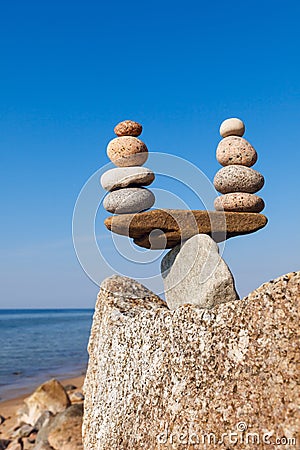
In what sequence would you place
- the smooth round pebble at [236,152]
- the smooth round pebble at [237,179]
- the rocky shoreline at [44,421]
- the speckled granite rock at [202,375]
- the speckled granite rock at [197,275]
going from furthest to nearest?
the rocky shoreline at [44,421]
the smooth round pebble at [236,152]
the smooth round pebble at [237,179]
the speckled granite rock at [197,275]
the speckled granite rock at [202,375]

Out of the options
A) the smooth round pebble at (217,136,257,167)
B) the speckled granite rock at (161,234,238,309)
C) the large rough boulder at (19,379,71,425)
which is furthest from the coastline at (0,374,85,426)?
the smooth round pebble at (217,136,257,167)

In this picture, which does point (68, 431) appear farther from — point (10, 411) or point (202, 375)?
point (202, 375)

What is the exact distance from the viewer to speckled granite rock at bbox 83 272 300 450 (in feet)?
12.4

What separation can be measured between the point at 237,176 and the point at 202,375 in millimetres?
2703

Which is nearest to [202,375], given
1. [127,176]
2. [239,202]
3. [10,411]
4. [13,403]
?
[239,202]

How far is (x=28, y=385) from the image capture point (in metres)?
14.7

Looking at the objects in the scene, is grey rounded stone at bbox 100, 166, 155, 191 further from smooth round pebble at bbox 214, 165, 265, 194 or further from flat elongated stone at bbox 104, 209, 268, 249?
smooth round pebble at bbox 214, 165, 265, 194

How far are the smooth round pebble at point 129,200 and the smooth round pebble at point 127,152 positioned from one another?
0.36 m

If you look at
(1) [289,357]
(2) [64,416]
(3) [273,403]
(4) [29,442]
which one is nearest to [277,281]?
(1) [289,357]

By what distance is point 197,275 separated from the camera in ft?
19.0

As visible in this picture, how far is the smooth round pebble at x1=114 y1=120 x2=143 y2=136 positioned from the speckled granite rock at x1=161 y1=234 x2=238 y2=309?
1.48 meters

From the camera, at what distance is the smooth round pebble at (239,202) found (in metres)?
6.14

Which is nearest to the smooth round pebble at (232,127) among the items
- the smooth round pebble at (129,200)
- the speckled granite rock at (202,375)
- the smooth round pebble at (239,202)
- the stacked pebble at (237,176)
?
the stacked pebble at (237,176)

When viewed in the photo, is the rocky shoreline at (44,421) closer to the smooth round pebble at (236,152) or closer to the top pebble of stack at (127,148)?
the top pebble of stack at (127,148)
